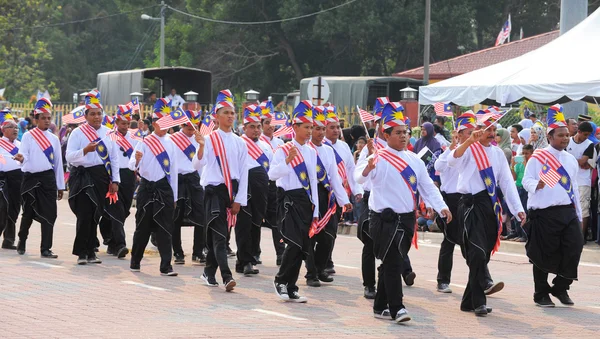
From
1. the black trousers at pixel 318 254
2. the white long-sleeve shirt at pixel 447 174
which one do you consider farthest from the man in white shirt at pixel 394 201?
the black trousers at pixel 318 254

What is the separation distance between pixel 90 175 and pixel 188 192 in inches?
51.0

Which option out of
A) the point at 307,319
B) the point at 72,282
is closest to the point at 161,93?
the point at 72,282

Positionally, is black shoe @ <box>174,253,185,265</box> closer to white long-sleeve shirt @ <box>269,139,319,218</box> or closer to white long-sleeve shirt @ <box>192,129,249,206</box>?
white long-sleeve shirt @ <box>192,129,249,206</box>

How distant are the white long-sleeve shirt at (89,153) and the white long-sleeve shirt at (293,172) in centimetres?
365

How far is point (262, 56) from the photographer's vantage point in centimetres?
5706

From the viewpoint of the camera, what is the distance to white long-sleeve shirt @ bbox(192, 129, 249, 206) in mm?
12086

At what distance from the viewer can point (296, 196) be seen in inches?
464

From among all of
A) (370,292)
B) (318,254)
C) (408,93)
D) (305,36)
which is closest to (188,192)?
(318,254)

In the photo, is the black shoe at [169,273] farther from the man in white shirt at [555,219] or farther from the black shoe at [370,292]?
the man in white shirt at [555,219]

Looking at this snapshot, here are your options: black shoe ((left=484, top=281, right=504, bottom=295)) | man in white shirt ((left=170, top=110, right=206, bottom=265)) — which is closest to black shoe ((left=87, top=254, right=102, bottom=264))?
man in white shirt ((left=170, top=110, right=206, bottom=265))

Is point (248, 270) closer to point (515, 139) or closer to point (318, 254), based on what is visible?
point (318, 254)

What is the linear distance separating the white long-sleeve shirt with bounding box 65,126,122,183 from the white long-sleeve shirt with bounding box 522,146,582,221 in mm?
5653

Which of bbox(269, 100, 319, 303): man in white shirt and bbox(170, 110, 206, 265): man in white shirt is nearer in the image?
bbox(269, 100, 319, 303): man in white shirt

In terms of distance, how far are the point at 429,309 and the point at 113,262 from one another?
5.23 meters
